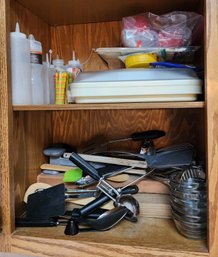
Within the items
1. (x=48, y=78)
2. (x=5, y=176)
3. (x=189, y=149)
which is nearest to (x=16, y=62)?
(x=48, y=78)

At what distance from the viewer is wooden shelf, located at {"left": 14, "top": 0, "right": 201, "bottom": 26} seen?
0.82m

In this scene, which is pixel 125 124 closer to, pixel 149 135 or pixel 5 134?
pixel 149 135

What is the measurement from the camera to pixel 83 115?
101 centimetres

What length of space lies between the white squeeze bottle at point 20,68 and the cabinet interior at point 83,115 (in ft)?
0.14

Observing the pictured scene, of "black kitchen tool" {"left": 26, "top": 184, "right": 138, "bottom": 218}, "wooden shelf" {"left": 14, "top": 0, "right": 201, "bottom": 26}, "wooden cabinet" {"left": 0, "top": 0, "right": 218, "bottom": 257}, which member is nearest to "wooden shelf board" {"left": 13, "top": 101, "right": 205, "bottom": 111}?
→ "wooden cabinet" {"left": 0, "top": 0, "right": 218, "bottom": 257}

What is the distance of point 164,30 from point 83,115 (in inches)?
16.3

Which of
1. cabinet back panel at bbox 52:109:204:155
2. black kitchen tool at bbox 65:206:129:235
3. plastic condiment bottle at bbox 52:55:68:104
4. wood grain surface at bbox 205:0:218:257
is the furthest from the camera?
cabinet back panel at bbox 52:109:204:155

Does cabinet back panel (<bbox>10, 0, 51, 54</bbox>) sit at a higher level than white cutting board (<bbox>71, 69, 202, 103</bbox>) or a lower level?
higher

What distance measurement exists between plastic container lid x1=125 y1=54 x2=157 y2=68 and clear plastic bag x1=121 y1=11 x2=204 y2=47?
0.24 ft

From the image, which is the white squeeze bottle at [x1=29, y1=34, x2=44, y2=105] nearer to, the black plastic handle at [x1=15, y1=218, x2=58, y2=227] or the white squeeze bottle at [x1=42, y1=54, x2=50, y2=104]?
the white squeeze bottle at [x1=42, y1=54, x2=50, y2=104]

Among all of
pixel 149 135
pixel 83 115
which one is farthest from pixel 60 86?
pixel 149 135

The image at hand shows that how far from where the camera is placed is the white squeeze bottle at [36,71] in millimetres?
777

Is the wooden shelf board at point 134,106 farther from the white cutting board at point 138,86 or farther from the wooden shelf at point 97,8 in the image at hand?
the wooden shelf at point 97,8

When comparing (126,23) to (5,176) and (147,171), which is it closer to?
(147,171)
